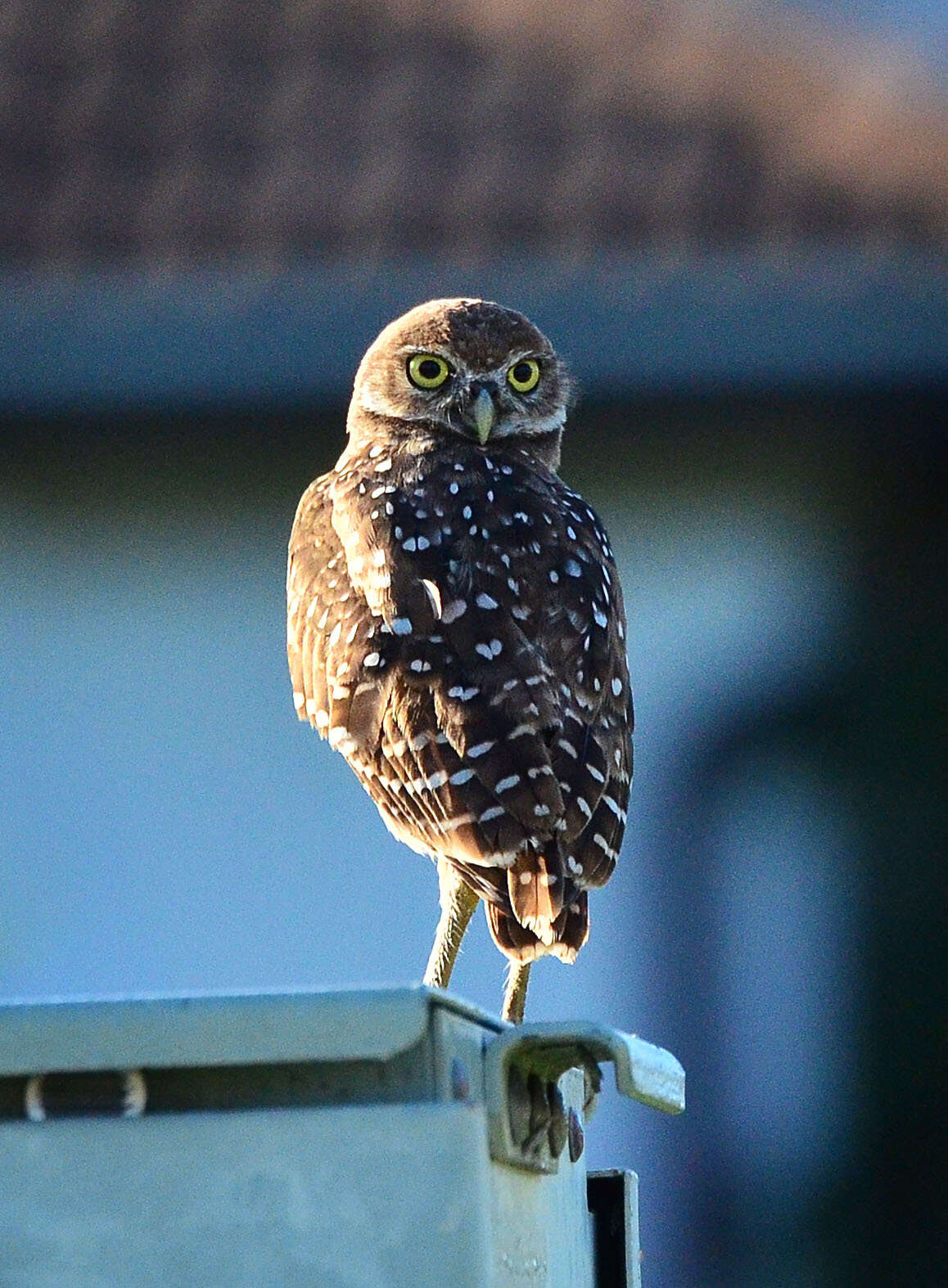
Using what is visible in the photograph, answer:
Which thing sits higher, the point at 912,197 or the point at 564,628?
the point at 912,197

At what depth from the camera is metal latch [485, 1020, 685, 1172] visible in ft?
6.54

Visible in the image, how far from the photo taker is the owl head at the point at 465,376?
5266 millimetres

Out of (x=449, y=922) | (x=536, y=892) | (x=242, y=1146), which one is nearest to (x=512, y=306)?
(x=449, y=922)

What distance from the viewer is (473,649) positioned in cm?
424

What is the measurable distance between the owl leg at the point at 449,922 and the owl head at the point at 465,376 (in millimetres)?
1052

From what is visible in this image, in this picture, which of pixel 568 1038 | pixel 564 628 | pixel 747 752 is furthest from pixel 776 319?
pixel 568 1038

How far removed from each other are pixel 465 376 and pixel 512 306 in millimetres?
4157

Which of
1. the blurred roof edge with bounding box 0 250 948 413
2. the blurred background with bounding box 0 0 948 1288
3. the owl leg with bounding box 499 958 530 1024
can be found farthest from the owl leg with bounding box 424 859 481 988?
the blurred background with bounding box 0 0 948 1288

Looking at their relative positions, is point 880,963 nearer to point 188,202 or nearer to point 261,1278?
point 188,202

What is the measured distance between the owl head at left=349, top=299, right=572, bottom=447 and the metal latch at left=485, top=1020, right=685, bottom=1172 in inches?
122

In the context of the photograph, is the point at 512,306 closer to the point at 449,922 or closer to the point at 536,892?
the point at 449,922

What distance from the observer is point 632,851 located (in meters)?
10.5

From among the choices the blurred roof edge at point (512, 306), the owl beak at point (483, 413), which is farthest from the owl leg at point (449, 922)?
the blurred roof edge at point (512, 306)

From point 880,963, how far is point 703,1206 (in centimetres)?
133
